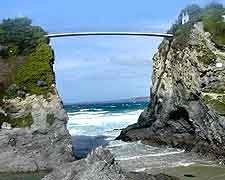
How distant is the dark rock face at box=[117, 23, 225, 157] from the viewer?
40.3 m

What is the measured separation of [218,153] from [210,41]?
11.0m

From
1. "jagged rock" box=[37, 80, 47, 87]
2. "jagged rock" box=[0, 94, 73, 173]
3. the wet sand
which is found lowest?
the wet sand

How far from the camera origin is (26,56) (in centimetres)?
4038

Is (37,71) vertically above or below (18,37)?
below

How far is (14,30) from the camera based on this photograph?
134ft

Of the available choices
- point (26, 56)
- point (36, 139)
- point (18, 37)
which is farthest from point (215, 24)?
point (36, 139)

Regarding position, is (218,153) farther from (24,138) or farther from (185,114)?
(24,138)

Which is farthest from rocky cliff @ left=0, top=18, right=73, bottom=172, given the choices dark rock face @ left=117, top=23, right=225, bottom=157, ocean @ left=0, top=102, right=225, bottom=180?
dark rock face @ left=117, top=23, right=225, bottom=157

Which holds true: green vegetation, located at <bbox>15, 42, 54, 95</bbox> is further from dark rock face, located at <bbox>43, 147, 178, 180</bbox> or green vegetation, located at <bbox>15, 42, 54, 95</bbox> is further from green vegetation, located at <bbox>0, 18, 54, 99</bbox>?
dark rock face, located at <bbox>43, 147, 178, 180</bbox>

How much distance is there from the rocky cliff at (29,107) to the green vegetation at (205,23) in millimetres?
14104

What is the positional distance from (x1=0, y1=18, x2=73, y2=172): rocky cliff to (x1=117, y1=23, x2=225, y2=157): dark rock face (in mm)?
11874

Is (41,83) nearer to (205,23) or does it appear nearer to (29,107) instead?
(29,107)

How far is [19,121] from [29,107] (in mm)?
1480

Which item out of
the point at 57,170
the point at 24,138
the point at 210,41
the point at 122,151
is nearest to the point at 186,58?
the point at 210,41
